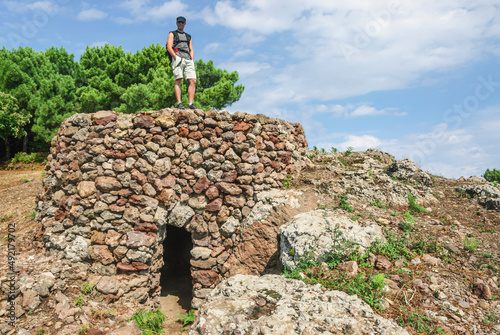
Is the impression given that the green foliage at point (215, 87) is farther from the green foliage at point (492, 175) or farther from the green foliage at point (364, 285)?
the green foliage at point (364, 285)

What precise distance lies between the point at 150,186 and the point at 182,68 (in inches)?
129

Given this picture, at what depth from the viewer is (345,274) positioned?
16.0 ft

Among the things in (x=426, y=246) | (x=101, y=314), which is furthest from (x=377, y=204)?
→ (x=101, y=314)

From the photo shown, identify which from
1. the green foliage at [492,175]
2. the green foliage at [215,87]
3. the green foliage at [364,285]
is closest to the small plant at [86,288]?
the green foliage at [364,285]

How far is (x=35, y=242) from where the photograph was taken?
708 centimetres

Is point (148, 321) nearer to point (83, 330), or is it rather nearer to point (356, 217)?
point (83, 330)

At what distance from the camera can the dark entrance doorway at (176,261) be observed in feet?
31.0

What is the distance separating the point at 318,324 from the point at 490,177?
1093 cm

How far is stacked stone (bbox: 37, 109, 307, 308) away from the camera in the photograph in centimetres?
673

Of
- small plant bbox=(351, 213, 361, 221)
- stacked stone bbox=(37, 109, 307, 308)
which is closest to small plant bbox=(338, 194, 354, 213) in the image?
small plant bbox=(351, 213, 361, 221)

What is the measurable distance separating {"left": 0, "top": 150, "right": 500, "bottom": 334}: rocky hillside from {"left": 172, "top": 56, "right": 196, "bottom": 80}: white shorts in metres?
3.90

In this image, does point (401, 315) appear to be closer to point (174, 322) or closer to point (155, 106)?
point (174, 322)

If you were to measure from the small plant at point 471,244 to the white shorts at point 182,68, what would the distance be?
7.19 m

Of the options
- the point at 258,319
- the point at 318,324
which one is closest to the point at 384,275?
the point at 318,324
